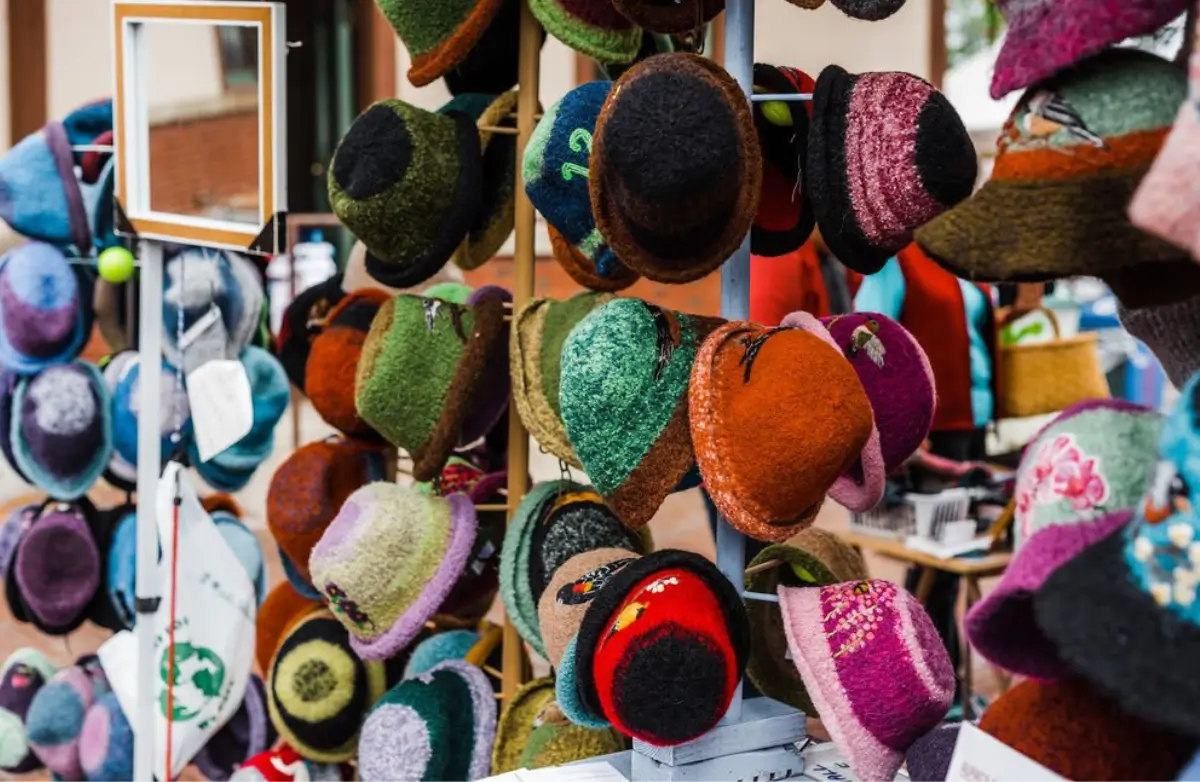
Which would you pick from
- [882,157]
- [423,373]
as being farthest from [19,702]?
[882,157]

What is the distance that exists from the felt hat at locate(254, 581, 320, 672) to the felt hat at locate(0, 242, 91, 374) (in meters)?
0.49

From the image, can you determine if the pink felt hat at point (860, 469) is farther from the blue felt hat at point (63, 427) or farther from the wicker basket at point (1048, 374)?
the wicker basket at point (1048, 374)

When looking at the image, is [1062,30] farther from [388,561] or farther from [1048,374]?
[1048,374]

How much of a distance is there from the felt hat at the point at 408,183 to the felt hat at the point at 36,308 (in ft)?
2.37

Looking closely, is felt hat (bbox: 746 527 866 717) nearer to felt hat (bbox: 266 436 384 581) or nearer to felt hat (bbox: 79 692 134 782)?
felt hat (bbox: 266 436 384 581)

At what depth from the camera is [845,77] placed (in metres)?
1.06

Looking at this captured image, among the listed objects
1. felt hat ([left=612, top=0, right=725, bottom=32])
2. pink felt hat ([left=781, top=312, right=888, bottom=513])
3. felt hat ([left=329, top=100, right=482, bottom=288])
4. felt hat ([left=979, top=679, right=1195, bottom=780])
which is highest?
felt hat ([left=612, top=0, right=725, bottom=32])

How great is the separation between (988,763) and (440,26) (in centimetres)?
102

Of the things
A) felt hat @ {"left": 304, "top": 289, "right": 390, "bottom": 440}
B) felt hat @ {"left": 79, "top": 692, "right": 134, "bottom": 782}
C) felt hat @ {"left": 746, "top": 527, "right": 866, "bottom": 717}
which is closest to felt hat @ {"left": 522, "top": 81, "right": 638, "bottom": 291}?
felt hat @ {"left": 746, "top": 527, "right": 866, "bottom": 717}

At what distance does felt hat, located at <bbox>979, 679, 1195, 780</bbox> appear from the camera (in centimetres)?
78

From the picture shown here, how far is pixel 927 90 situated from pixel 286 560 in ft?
3.90

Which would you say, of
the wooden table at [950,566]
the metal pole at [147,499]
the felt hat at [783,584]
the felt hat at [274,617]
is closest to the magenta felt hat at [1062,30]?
the felt hat at [783,584]

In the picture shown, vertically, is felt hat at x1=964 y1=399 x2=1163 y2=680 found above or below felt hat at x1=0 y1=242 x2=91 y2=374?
above

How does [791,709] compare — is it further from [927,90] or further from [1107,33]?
[1107,33]
